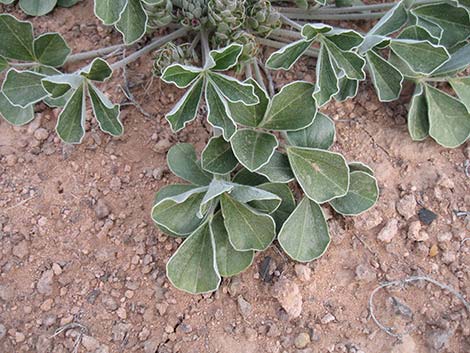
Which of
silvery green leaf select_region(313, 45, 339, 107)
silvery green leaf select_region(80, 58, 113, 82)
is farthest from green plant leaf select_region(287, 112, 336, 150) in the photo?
silvery green leaf select_region(80, 58, 113, 82)

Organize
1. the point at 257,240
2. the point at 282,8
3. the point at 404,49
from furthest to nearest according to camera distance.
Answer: the point at 282,8 < the point at 404,49 < the point at 257,240

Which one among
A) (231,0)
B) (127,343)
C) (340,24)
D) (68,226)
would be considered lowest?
(127,343)

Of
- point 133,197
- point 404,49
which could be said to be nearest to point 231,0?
point 404,49

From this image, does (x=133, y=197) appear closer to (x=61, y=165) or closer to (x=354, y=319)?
(x=61, y=165)

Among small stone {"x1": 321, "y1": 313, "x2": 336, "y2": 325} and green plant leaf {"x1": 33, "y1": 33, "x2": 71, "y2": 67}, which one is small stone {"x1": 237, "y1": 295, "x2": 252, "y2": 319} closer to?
small stone {"x1": 321, "y1": 313, "x2": 336, "y2": 325}

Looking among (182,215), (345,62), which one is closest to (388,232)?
(345,62)

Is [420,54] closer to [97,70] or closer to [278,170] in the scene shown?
[278,170]
